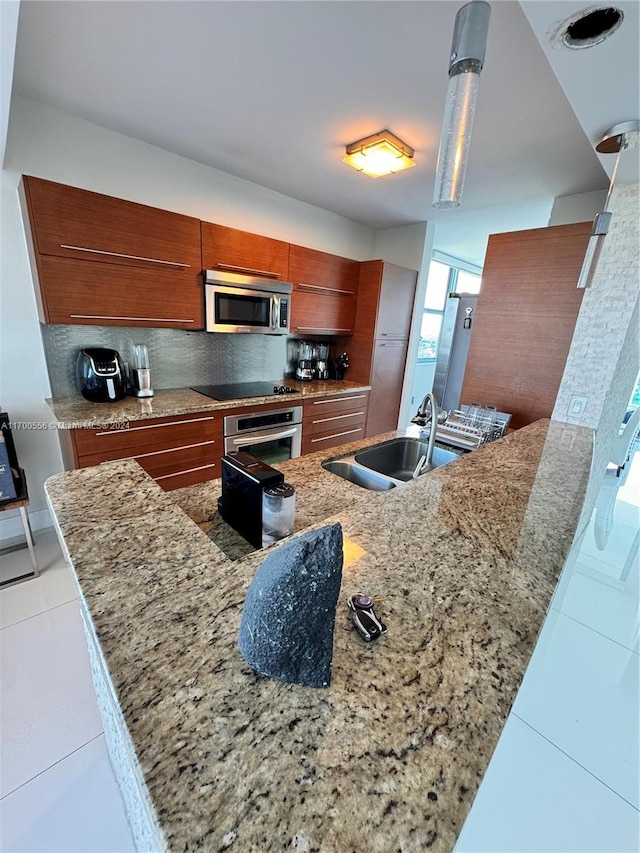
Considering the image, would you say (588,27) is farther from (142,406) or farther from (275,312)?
(142,406)

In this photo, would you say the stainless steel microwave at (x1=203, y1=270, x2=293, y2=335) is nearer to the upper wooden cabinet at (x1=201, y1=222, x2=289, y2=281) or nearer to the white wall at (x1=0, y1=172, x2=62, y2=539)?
the upper wooden cabinet at (x1=201, y1=222, x2=289, y2=281)

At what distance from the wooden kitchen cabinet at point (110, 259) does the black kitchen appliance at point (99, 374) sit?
21cm

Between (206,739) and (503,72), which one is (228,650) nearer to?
(206,739)

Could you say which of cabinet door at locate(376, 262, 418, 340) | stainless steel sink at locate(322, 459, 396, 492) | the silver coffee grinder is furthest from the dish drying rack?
the silver coffee grinder

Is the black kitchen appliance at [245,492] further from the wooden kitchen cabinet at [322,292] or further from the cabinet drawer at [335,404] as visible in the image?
the wooden kitchen cabinet at [322,292]

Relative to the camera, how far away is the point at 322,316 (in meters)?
3.29

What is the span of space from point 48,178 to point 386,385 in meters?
3.07

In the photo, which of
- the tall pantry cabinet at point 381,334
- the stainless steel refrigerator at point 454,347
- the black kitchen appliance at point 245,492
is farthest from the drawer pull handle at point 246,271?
the stainless steel refrigerator at point 454,347

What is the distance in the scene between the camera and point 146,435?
2.13m

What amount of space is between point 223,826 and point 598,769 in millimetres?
1651

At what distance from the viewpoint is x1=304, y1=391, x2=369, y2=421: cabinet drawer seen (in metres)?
3.03

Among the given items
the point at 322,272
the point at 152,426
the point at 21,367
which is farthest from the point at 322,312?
the point at 21,367

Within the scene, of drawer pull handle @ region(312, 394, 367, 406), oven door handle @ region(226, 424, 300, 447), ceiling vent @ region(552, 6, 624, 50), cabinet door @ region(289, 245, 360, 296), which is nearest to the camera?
ceiling vent @ region(552, 6, 624, 50)

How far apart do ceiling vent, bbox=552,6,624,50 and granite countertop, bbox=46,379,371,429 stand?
85.5 inches
